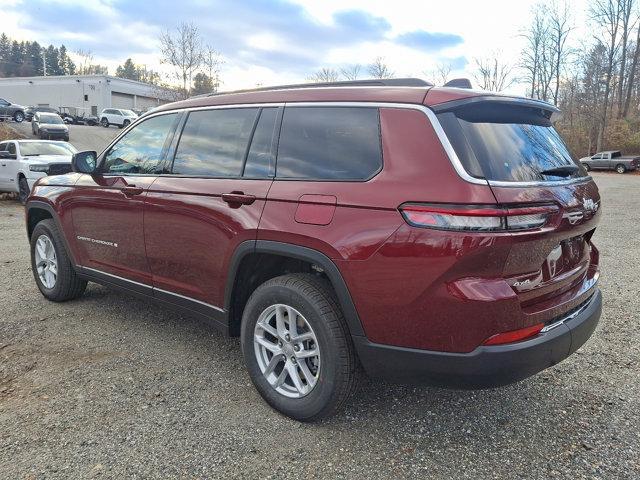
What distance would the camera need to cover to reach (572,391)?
3203 millimetres

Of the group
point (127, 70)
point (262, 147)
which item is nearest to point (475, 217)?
point (262, 147)

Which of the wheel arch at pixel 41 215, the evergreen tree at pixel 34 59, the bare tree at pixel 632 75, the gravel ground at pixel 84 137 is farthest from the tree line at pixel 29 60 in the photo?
the wheel arch at pixel 41 215

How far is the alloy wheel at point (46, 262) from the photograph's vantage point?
15.8ft

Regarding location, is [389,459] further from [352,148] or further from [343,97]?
[343,97]

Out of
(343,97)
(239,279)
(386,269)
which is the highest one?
(343,97)

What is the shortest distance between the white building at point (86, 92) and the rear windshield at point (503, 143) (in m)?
60.9

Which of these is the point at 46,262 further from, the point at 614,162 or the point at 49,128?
the point at 614,162

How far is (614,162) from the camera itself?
36.3 metres

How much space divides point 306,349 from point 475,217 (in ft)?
4.05

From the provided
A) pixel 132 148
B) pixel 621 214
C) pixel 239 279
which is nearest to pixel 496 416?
pixel 239 279

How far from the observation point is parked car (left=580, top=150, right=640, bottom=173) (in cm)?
3562

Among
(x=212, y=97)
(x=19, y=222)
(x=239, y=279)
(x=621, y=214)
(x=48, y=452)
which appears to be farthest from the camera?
(x=621, y=214)

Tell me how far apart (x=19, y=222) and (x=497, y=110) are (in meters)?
10.8

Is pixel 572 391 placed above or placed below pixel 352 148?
below
